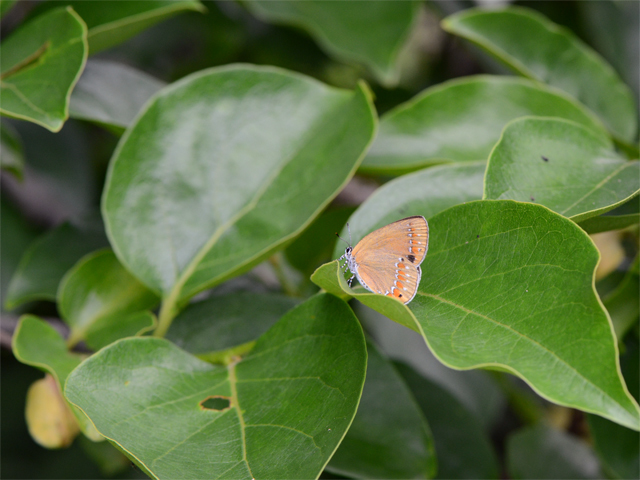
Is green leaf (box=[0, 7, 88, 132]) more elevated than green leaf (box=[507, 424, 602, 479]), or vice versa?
green leaf (box=[0, 7, 88, 132])

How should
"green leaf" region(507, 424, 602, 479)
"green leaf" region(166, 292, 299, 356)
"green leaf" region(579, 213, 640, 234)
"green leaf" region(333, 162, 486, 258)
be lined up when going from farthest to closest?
1. "green leaf" region(507, 424, 602, 479)
2. "green leaf" region(166, 292, 299, 356)
3. "green leaf" region(333, 162, 486, 258)
4. "green leaf" region(579, 213, 640, 234)

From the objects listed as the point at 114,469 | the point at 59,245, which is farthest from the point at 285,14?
the point at 114,469

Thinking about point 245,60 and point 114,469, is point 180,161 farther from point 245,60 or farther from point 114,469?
point 245,60

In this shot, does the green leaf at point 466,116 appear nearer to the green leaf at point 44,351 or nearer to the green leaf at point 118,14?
the green leaf at point 118,14

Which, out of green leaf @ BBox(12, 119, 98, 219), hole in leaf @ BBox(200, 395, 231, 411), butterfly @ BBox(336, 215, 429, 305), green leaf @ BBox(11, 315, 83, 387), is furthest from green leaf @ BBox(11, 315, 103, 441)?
green leaf @ BBox(12, 119, 98, 219)

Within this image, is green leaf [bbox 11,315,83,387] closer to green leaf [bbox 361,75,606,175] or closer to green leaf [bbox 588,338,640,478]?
green leaf [bbox 361,75,606,175]

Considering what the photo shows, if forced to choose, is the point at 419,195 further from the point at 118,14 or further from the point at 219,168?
the point at 118,14
